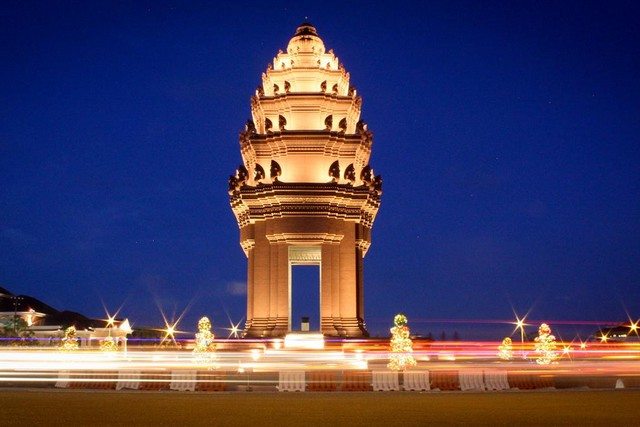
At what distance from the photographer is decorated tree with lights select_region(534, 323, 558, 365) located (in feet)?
142

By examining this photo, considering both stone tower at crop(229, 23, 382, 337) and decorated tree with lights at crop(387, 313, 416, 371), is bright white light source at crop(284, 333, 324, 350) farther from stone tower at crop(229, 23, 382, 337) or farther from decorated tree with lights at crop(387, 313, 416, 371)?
decorated tree with lights at crop(387, 313, 416, 371)

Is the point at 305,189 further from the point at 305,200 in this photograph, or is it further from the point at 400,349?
the point at 400,349

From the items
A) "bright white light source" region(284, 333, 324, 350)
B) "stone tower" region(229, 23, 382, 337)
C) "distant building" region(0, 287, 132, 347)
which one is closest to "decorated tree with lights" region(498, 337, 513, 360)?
"stone tower" region(229, 23, 382, 337)

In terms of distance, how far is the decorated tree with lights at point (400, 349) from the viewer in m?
A: 37.9

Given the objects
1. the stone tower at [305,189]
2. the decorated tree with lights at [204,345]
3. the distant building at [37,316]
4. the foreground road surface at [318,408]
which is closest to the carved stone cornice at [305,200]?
the stone tower at [305,189]

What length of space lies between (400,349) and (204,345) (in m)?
9.82

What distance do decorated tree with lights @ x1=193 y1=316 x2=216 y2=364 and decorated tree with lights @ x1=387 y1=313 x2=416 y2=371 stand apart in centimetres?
885

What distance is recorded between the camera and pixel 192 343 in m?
46.1

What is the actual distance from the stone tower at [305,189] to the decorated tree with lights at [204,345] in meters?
4.77

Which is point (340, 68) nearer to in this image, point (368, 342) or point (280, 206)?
point (280, 206)

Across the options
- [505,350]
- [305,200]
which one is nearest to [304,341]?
[305,200]

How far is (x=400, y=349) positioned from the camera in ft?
128

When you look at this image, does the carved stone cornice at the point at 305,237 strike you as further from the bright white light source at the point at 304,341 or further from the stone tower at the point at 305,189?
the bright white light source at the point at 304,341

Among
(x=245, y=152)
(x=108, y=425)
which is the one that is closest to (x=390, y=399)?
(x=108, y=425)
